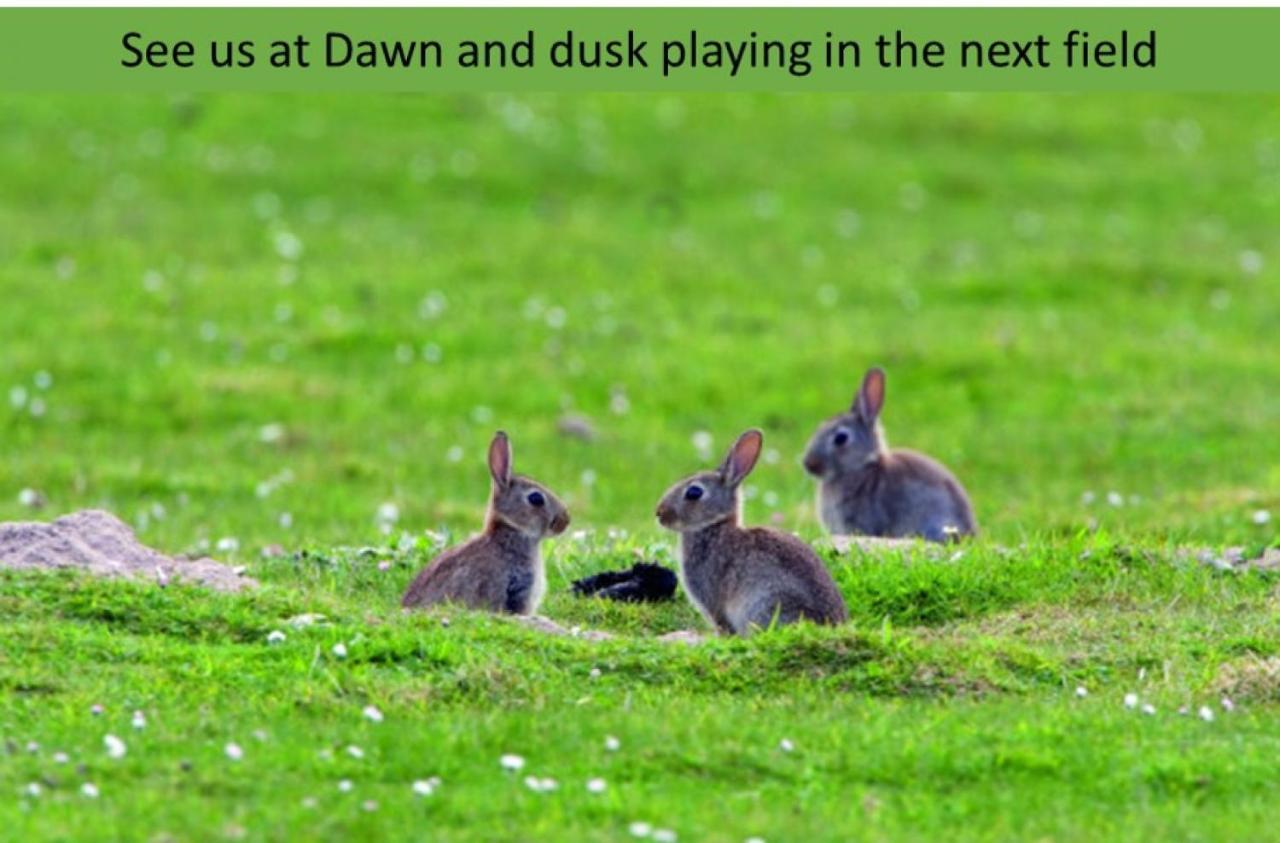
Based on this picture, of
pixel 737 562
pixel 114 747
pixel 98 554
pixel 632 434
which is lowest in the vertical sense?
pixel 114 747

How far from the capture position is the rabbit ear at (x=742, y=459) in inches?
554

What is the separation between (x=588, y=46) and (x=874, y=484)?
2298 cm

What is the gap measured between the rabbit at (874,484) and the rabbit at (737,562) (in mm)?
3687

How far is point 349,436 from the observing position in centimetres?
2373

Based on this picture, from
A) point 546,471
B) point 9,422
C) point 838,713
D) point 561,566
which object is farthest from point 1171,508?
point 9,422

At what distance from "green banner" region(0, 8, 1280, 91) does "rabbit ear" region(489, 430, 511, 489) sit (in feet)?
77.5

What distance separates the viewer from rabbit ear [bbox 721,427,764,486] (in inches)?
554

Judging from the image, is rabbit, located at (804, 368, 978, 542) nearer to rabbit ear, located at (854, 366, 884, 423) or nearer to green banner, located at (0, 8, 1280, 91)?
rabbit ear, located at (854, 366, 884, 423)

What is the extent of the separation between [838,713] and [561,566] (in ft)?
12.9

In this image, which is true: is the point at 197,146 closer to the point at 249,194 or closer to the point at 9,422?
the point at 249,194

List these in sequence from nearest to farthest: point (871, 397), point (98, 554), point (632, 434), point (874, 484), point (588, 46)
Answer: point (98, 554)
point (874, 484)
point (871, 397)
point (632, 434)
point (588, 46)

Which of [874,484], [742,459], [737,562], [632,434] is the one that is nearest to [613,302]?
[632,434]

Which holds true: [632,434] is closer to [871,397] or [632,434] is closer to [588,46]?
[871,397]

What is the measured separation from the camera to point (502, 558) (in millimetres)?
13453
